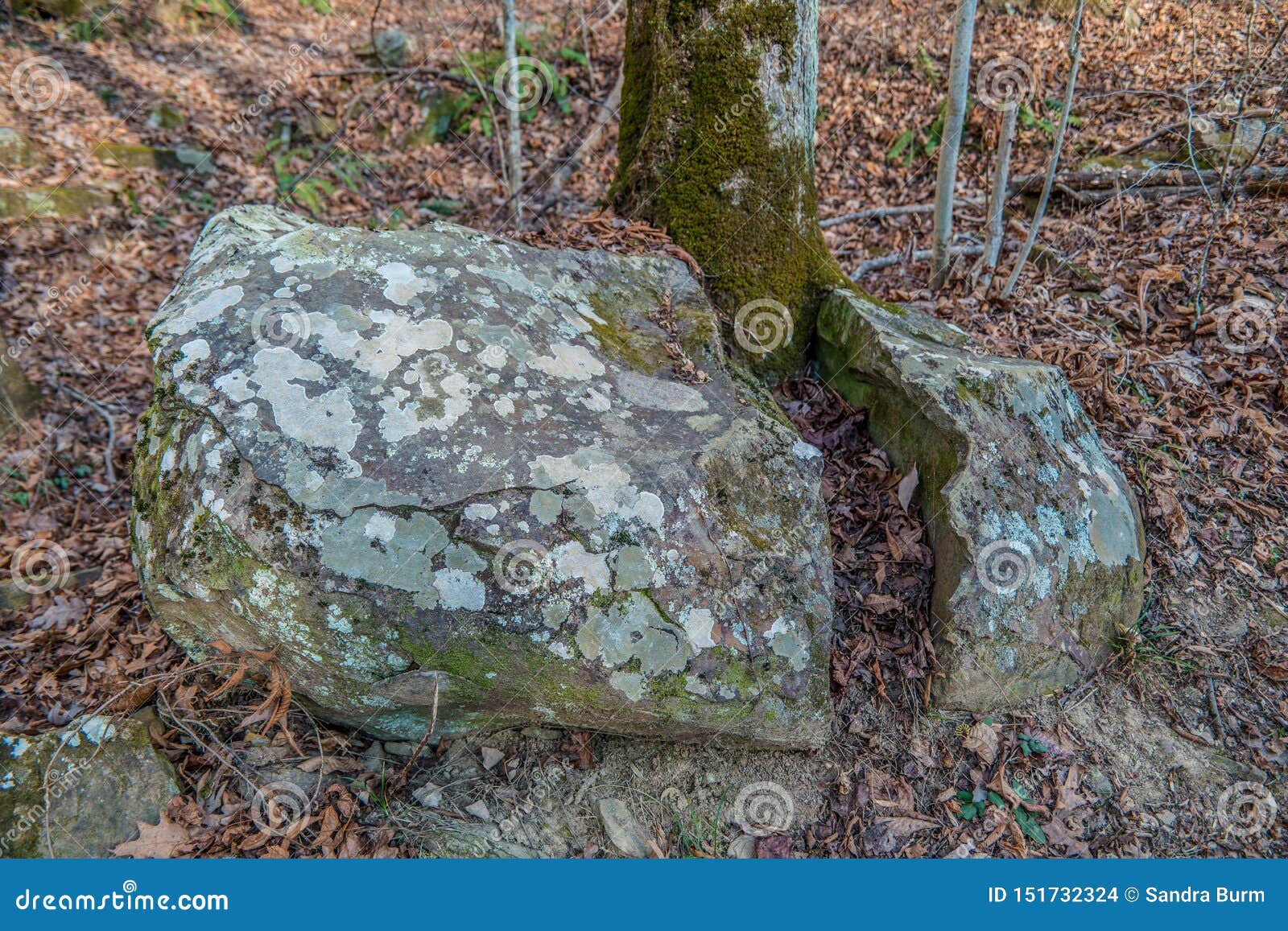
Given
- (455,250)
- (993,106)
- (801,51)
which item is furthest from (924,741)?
(993,106)

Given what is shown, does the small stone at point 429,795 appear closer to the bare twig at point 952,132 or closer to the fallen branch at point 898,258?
the fallen branch at point 898,258

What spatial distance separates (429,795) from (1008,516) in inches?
110

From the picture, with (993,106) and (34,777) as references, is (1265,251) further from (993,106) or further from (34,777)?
(34,777)

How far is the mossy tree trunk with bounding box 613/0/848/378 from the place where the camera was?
3.96m

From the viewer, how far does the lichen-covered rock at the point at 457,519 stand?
266 centimetres

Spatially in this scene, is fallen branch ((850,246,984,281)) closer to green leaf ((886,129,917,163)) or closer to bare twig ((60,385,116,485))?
green leaf ((886,129,917,163))

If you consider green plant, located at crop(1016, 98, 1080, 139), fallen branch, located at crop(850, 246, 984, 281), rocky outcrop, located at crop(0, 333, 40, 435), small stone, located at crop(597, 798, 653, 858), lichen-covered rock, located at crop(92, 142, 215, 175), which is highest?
green plant, located at crop(1016, 98, 1080, 139)

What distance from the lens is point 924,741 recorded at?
314cm

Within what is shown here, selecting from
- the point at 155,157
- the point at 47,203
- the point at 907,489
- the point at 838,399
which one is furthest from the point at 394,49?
the point at 907,489

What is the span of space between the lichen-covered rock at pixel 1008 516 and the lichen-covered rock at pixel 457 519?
0.67 m

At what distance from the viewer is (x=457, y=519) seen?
2701mm

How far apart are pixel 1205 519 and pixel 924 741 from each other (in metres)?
2.04

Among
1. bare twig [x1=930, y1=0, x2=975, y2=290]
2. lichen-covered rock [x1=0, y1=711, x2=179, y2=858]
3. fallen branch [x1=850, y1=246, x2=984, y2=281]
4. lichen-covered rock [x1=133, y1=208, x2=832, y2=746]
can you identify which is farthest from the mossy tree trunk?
lichen-covered rock [x1=0, y1=711, x2=179, y2=858]

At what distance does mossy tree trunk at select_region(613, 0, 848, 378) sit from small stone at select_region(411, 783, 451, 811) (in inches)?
107
